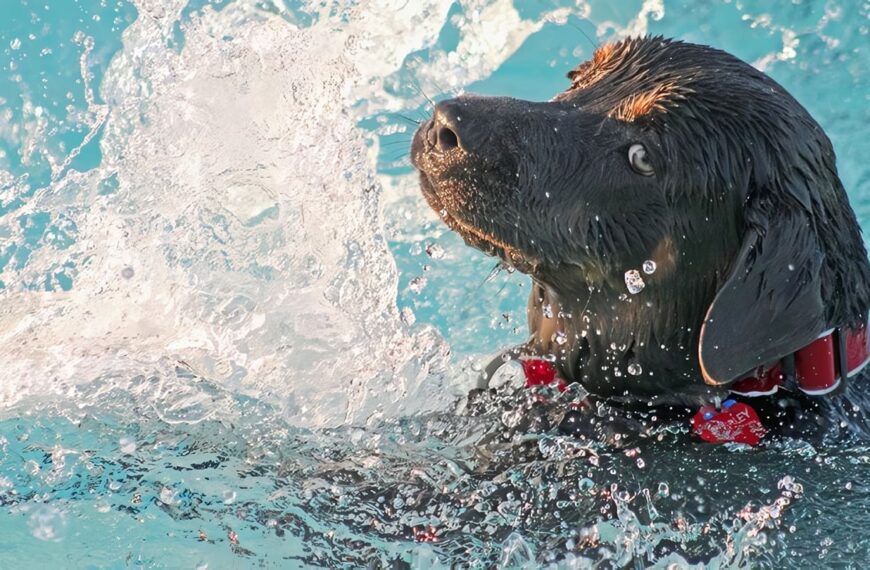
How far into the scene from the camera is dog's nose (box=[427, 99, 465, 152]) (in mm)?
3627

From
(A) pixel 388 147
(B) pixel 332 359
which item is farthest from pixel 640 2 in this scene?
(B) pixel 332 359

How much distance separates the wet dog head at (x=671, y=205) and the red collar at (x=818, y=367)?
75mm

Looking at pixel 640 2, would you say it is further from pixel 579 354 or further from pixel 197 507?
pixel 197 507

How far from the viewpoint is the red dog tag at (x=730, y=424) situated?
3.88 metres

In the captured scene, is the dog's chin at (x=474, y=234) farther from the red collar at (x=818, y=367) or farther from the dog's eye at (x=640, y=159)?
the red collar at (x=818, y=367)

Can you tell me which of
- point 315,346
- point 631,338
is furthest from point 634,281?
point 315,346

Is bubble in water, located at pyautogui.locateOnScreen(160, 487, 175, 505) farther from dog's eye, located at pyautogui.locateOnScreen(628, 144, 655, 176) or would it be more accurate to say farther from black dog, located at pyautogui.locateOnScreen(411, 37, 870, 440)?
dog's eye, located at pyautogui.locateOnScreen(628, 144, 655, 176)

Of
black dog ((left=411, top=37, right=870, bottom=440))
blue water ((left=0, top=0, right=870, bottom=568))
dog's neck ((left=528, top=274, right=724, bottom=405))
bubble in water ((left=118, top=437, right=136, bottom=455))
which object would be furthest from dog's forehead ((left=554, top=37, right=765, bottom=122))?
bubble in water ((left=118, top=437, right=136, bottom=455))

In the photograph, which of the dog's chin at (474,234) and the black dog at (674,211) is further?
the dog's chin at (474,234)

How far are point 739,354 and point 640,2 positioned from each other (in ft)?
18.5

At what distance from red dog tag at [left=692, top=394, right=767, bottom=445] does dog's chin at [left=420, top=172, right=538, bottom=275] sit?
33.3 inches

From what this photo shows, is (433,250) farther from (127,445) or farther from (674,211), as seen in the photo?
(127,445)

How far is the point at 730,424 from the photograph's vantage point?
154 inches

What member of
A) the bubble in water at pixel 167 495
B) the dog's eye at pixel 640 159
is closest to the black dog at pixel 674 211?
the dog's eye at pixel 640 159
